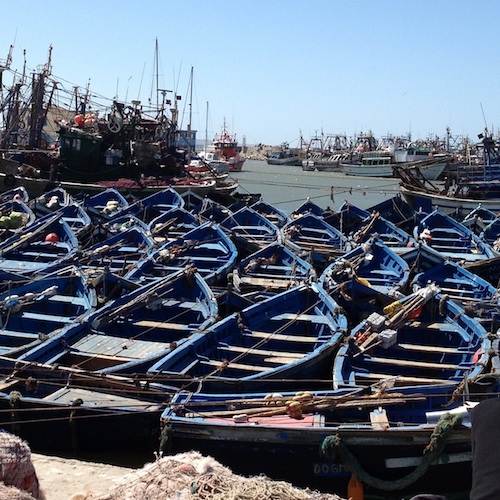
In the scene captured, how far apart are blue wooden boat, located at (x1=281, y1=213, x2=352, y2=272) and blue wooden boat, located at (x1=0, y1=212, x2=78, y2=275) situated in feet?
23.4

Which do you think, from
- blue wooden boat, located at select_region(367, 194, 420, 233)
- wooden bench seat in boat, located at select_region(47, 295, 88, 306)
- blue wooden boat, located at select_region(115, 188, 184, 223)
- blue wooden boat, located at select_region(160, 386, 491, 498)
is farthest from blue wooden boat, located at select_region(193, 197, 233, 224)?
blue wooden boat, located at select_region(160, 386, 491, 498)

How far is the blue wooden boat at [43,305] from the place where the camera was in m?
12.9

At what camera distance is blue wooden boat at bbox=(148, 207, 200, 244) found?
2316 cm

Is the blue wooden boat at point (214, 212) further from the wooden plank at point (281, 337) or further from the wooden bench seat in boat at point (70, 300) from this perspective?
the wooden plank at point (281, 337)

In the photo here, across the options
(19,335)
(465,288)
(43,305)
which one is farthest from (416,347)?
(43,305)

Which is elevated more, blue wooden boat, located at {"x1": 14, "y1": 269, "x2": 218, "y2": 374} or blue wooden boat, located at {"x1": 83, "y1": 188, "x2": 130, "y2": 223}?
blue wooden boat, located at {"x1": 83, "y1": 188, "x2": 130, "y2": 223}

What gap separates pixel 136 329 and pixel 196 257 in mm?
6315

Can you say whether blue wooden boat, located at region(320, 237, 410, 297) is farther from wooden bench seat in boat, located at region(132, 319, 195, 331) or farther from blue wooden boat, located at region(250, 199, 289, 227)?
blue wooden boat, located at region(250, 199, 289, 227)

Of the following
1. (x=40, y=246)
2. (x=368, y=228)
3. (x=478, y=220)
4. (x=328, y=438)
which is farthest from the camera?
(x=478, y=220)

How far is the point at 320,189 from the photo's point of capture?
61.8 metres

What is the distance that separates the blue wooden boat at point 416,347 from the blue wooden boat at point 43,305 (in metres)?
5.48

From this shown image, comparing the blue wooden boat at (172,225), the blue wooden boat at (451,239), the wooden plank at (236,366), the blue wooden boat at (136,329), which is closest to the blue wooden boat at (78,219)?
the blue wooden boat at (172,225)

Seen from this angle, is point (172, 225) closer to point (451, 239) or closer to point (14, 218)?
point (14, 218)

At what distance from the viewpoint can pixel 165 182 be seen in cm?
3578
